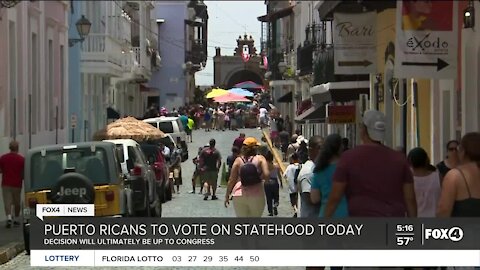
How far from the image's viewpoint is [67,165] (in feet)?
58.9

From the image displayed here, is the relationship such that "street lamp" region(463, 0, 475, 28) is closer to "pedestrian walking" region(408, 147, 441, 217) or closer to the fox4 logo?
"pedestrian walking" region(408, 147, 441, 217)

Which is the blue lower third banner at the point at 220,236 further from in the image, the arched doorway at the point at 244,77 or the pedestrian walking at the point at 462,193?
the arched doorway at the point at 244,77

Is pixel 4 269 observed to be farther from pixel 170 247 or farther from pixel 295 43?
→ pixel 295 43

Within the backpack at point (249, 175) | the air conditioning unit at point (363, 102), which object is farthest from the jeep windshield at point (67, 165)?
the air conditioning unit at point (363, 102)

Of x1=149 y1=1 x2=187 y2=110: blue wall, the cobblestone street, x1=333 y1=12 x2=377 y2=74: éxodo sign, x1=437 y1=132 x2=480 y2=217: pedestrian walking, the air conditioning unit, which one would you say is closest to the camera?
x1=437 y1=132 x2=480 y2=217: pedestrian walking

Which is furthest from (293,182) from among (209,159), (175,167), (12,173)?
(175,167)

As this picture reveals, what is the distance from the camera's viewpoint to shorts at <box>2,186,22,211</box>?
21.0 metres

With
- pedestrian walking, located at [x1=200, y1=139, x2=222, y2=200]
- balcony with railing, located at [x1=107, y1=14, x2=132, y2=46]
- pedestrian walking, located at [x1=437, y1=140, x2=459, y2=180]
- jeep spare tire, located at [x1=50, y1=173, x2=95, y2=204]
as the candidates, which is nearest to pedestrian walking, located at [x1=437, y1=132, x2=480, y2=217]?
pedestrian walking, located at [x1=437, y1=140, x2=459, y2=180]

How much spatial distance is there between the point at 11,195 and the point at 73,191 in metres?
5.85

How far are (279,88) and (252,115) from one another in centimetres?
236

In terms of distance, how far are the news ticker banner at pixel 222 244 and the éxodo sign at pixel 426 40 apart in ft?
17.6

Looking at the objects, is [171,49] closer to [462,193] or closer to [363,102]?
[363,102]

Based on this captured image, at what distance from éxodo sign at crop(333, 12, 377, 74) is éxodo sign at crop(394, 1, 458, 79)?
226 inches

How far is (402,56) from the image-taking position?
15.3 meters
